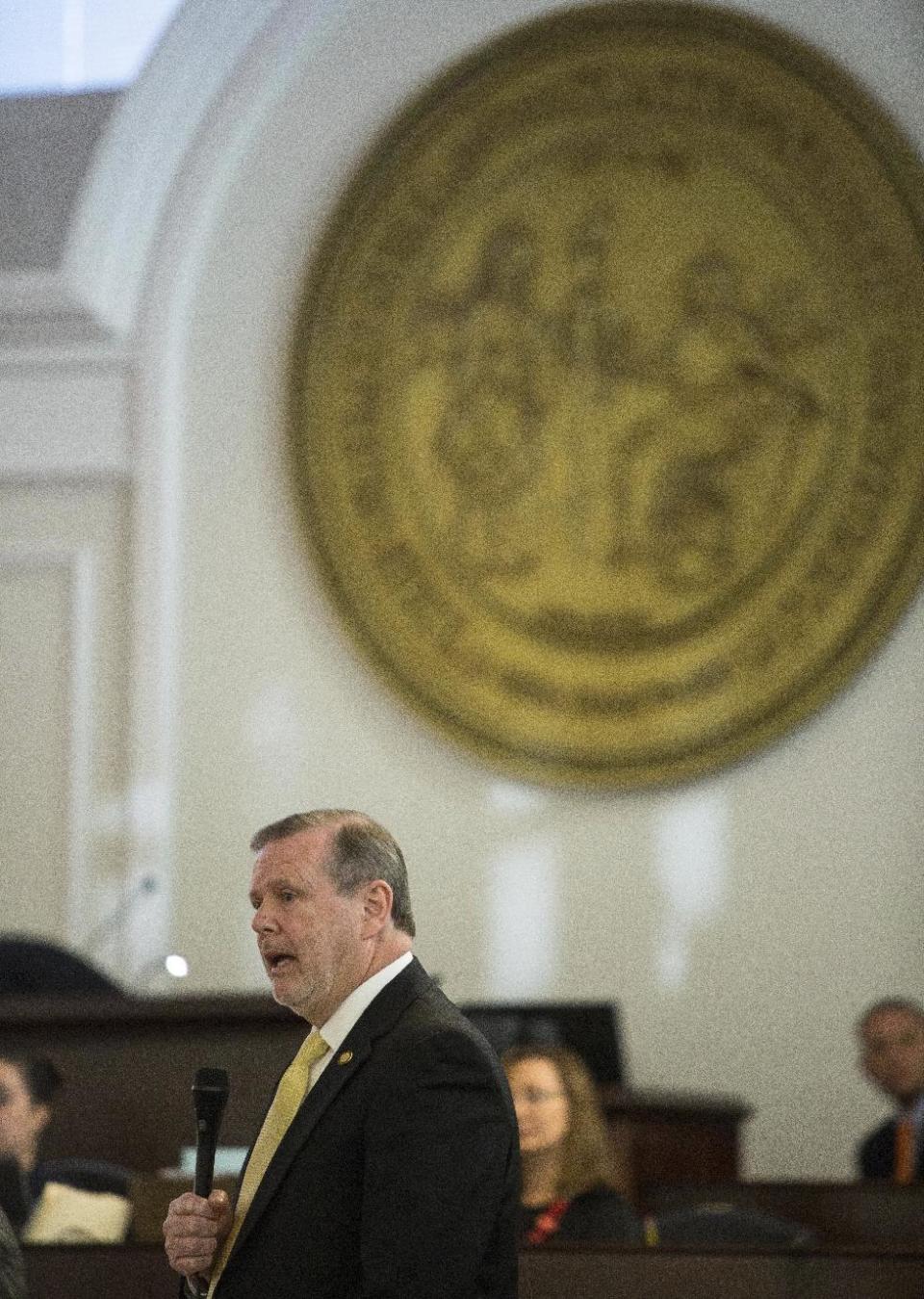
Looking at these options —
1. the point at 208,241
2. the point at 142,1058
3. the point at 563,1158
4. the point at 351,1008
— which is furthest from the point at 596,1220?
the point at 208,241

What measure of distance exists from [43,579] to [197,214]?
5.36 feet

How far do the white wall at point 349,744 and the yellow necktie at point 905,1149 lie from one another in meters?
0.68

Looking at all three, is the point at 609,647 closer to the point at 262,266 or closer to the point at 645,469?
the point at 645,469

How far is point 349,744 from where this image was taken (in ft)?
26.6

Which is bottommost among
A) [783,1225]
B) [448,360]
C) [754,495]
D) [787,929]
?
[783,1225]

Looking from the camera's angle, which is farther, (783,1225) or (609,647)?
(609,647)

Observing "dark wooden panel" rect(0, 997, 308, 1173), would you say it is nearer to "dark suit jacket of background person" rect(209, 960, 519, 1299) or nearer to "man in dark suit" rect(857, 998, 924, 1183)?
"man in dark suit" rect(857, 998, 924, 1183)

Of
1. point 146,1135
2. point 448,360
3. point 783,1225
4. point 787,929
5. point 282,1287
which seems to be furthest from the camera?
point 448,360

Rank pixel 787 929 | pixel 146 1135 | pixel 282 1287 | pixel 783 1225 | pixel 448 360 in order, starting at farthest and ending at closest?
pixel 448 360, pixel 787 929, pixel 146 1135, pixel 783 1225, pixel 282 1287

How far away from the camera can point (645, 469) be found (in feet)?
26.3

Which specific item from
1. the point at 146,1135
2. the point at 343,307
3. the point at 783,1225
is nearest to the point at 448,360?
the point at 343,307

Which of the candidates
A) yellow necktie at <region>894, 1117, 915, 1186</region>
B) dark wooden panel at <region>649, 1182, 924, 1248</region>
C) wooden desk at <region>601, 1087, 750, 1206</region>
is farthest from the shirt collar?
yellow necktie at <region>894, 1117, 915, 1186</region>

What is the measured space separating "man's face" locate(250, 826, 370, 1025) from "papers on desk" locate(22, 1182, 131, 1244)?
2.17 meters

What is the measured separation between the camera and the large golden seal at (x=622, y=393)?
305 inches
